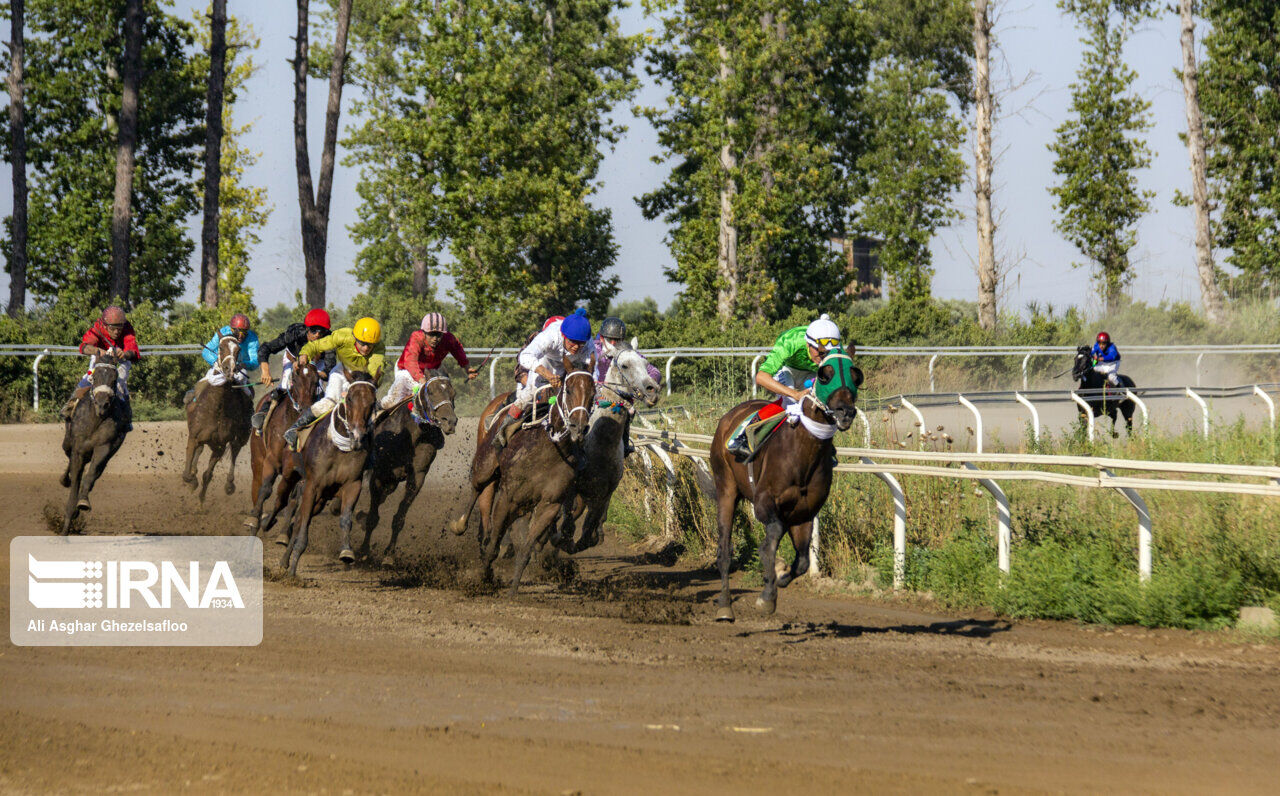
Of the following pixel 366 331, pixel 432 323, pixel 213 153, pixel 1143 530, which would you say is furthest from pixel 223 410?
pixel 213 153

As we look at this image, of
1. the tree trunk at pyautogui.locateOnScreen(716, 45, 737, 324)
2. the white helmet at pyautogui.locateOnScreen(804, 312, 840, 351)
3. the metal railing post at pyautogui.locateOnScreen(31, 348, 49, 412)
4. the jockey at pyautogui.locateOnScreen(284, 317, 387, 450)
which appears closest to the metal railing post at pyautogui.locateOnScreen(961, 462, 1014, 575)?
the white helmet at pyautogui.locateOnScreen(804, 312, 840, 351)

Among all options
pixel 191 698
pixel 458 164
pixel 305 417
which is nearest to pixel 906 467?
pixel 305 417

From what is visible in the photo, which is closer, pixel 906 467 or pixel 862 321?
pixel 906 467

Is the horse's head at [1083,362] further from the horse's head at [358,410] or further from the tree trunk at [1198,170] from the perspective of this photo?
the tree trunk at [1198,170]

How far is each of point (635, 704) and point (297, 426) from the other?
219 inches

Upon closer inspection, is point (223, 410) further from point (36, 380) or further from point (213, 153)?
point (213, 153)

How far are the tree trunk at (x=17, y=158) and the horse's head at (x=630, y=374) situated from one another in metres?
23.5

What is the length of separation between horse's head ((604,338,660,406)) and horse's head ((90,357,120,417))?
4.98 m

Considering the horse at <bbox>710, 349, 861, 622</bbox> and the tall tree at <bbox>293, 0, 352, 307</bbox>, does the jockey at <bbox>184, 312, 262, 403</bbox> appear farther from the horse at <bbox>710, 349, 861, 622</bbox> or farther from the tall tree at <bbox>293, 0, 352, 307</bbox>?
the tall tree at <bbox>293, 0, 352, 307</bbox>

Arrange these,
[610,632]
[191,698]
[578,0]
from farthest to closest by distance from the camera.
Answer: [578,0]
[610,632]
[191,698]

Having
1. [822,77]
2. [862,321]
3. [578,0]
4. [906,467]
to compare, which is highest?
[578,0]

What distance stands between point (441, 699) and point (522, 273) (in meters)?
26.7

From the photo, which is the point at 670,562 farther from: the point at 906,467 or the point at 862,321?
the point at 862,321

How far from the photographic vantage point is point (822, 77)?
36438 millimetres
